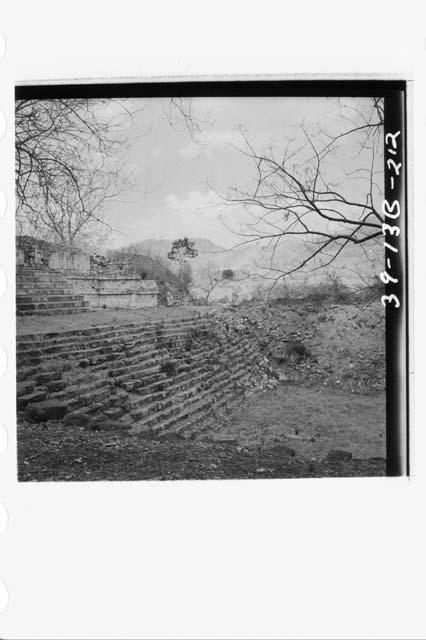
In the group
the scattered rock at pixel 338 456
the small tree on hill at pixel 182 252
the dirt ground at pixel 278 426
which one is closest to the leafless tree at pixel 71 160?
the small tree on hill at pixel 182 252

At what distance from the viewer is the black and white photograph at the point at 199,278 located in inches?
136

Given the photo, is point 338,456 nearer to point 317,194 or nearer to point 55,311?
point 317,194

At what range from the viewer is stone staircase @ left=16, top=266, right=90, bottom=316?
11.5ft

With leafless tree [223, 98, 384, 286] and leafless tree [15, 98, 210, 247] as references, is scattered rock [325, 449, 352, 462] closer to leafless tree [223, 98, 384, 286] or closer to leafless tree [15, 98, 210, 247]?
leafless tree [223, 98, 384, 286]

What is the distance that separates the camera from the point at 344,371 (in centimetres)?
361

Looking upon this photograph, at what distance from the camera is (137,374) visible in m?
3.53

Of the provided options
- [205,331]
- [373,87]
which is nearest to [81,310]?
[205,331]

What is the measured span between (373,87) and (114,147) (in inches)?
68.0

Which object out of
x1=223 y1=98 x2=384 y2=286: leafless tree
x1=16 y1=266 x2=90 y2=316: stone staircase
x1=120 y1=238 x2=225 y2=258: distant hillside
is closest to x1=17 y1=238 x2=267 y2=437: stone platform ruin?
x1=16 y1=266 x2=90 y2=316: stone staircase

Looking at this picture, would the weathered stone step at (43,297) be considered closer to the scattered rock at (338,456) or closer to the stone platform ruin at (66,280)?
the stone platform ruin at (66,280)

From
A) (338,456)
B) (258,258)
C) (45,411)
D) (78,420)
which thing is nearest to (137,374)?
(78,420)

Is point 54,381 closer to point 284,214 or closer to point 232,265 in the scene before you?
point 232,265

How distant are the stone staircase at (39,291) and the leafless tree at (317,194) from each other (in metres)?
1.25

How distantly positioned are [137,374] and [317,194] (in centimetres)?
171
